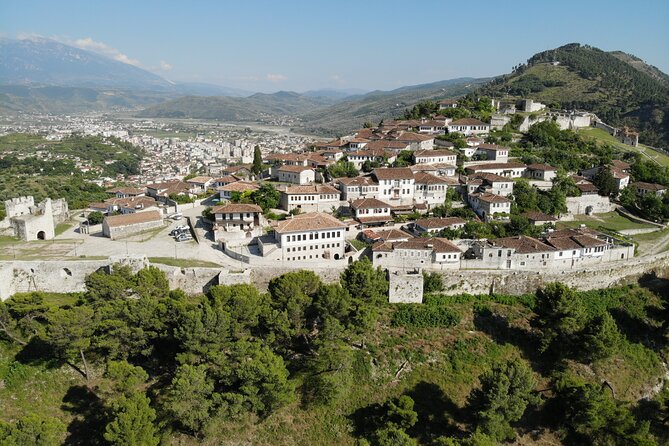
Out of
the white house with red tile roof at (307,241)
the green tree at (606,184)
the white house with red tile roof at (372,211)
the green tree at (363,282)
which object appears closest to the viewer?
the green tree at (363,282)

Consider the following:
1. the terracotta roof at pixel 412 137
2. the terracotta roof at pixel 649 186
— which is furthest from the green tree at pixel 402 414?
the terracotta roof at pixel 649 186

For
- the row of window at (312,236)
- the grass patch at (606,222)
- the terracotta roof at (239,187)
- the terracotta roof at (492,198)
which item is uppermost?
the terracotta roof at (239,187)

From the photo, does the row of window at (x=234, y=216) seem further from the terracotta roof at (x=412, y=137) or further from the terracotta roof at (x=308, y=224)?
the terracotta roof at (x=412, y=137)

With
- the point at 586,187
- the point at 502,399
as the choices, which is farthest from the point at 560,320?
the point at 586,187

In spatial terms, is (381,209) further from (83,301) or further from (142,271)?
(83,301)

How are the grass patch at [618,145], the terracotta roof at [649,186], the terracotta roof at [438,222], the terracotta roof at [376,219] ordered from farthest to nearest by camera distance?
the grass patch at [618,145] → the terracotta roof at [649,186] → the terracotta roof at [376,219] → the terracotta roof at [438,222]

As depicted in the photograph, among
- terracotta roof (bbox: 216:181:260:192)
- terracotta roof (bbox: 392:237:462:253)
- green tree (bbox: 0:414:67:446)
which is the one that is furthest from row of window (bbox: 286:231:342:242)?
green tree (bbox: 0:414:67:446)

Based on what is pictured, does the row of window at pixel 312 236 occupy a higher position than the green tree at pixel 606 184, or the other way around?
the green tree at pixel 606 184
